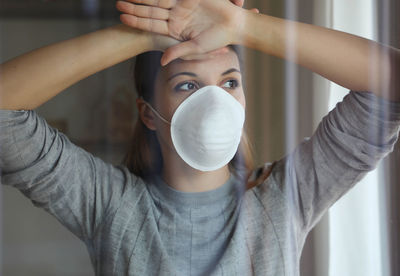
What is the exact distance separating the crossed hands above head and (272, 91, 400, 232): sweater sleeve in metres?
0.16

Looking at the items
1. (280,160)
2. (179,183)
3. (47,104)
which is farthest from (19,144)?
(280,160)

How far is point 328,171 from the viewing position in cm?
54

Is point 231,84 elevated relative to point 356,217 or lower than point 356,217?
elevated

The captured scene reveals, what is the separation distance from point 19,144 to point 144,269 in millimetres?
197

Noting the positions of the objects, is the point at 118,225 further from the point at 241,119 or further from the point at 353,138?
the point at 353,138

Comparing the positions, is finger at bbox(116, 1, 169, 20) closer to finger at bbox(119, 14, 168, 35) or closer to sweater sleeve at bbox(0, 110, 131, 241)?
finger at bbox(119, 14, 168, 35)

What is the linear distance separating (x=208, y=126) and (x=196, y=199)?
10 cm

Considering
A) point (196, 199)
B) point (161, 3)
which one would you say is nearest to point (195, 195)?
point (196, 199)

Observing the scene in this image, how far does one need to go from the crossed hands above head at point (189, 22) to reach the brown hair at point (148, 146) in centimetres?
→ 2

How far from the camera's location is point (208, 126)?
48 centimetres

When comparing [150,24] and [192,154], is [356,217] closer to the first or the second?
[192,154]

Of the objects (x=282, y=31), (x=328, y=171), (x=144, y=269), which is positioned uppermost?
(x=282, y=31)

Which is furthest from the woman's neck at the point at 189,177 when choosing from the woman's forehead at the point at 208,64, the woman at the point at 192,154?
the woman's forehead at the point at 208,64

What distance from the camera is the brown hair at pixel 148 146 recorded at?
50 cm
